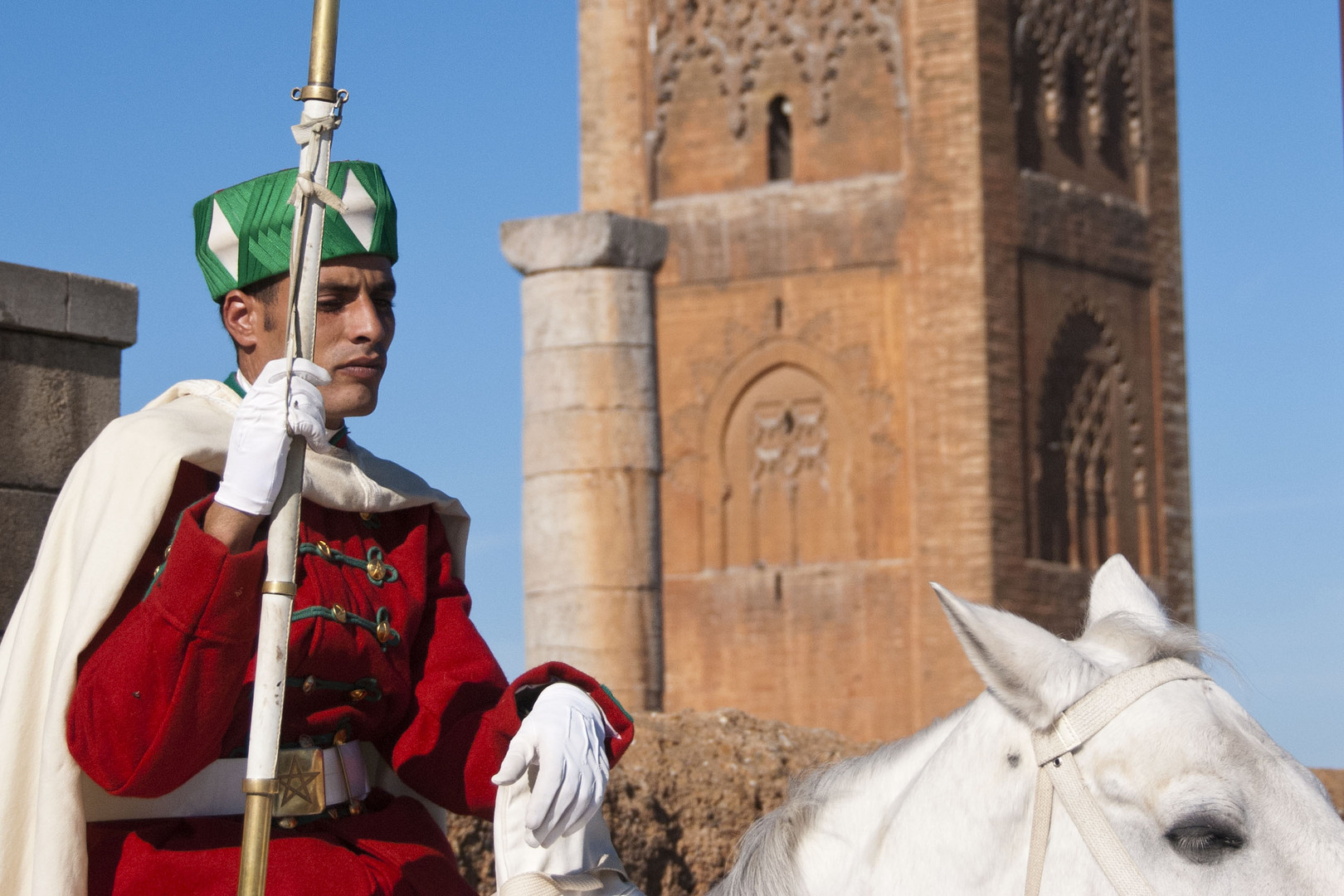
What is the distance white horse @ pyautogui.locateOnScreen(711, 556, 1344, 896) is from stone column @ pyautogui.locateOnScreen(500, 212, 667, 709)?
37.0ft

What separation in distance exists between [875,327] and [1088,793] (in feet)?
Result: 64.0

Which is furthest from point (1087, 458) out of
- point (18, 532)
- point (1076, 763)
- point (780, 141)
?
point (1076, 763)

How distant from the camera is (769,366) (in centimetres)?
2169

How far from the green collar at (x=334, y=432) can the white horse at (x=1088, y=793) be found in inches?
42.1

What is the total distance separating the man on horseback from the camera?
240cm

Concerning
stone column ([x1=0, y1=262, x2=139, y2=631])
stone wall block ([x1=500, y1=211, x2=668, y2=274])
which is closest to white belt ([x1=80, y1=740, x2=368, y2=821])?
stone column ([x1=0, y1=262, x2=139, y2=631])

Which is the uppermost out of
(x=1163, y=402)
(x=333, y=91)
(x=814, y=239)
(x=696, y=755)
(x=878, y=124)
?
(x=878, y=124)

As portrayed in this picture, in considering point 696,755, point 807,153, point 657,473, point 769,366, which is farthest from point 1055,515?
point 696,755

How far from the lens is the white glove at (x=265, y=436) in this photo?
237 cm

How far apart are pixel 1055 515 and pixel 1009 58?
5116 mm

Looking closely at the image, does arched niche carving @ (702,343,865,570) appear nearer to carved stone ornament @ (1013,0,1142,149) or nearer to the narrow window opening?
the narrow window opening

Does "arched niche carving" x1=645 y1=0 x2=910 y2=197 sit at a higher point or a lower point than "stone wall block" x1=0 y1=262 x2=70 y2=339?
higher

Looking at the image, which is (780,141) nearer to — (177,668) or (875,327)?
(875,327)

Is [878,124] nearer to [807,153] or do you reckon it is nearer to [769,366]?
[807,153]
